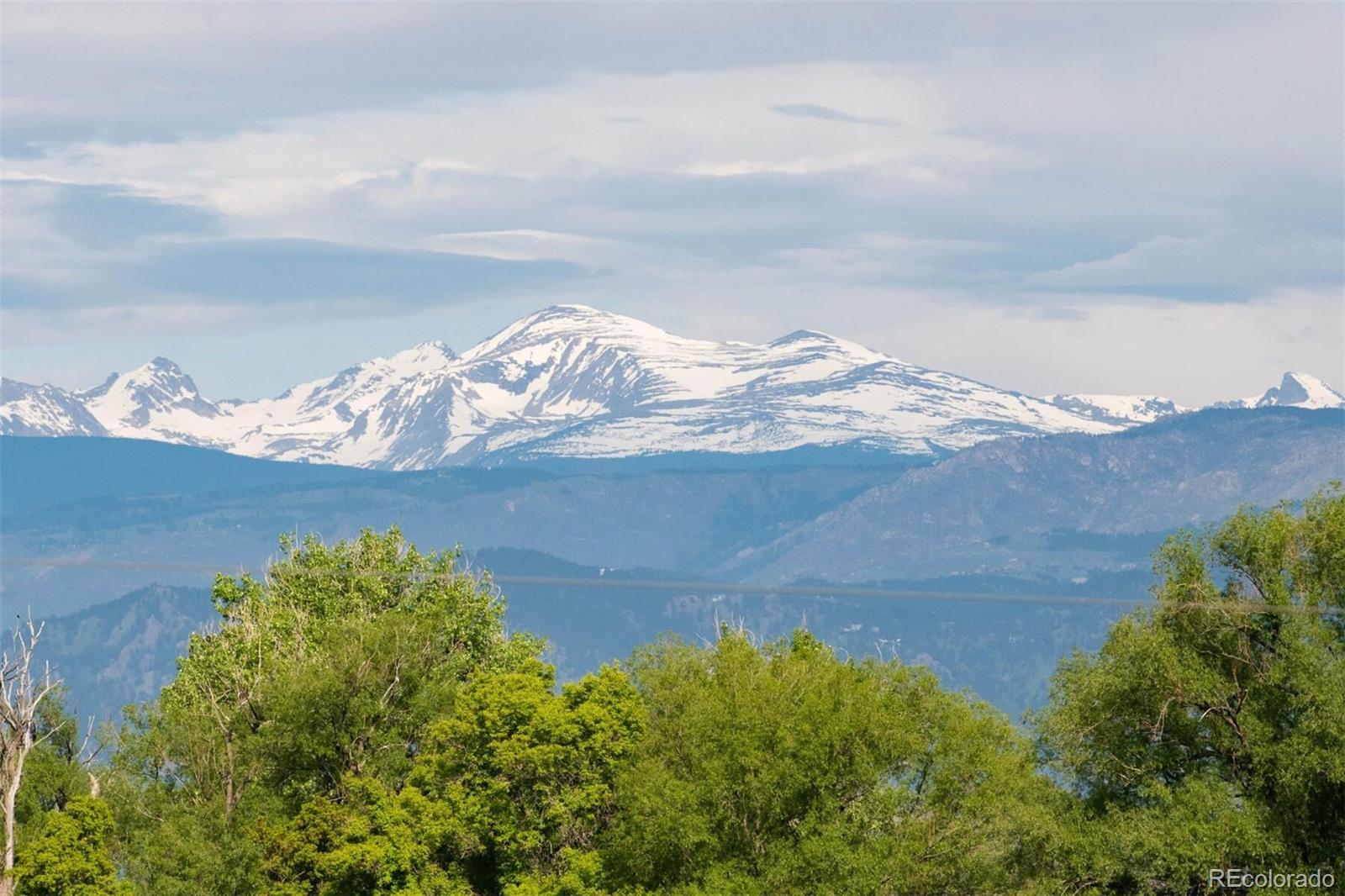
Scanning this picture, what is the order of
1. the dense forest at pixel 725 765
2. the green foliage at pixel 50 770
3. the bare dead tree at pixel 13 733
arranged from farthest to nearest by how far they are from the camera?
the green foliage at pixel 50 770
the bare dead tree at pixel 13 733
the dense forest at pixel 725 765

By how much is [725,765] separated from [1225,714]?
1941cm

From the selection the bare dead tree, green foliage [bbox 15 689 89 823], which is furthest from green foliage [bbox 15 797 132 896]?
green foliage [bbox 15 689 89 823]

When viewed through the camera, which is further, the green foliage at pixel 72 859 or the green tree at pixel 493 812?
the green foliage at pixel 72 859

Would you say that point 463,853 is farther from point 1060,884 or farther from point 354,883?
point 1060,884

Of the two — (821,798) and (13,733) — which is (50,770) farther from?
(821,798)

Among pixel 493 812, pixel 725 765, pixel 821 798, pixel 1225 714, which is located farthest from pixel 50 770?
pixel 1225 714

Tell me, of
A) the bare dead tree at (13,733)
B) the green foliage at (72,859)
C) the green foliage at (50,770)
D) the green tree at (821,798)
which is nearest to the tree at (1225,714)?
the green tree at (821,798)

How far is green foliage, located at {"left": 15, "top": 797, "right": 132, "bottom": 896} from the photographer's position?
8575 centimetres

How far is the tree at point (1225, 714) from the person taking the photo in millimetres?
65188

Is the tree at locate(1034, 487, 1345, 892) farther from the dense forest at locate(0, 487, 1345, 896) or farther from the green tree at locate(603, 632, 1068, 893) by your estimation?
→ the green tree at locate(603, 632, 1068, 893)

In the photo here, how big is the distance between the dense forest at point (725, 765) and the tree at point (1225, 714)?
0.39 ft

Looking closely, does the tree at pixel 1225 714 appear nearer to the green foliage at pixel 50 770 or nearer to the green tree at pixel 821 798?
the green tree at pixel 821 798

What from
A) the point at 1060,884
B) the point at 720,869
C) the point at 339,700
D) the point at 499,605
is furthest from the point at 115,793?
the point at 1060,884

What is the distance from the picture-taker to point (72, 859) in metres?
86.2
